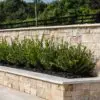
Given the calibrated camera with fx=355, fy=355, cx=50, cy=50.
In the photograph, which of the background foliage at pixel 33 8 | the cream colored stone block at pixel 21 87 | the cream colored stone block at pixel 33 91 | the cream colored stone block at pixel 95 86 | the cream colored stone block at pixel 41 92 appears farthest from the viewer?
the background foliage at pixel 33 8

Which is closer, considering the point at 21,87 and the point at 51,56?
the point at 21,87

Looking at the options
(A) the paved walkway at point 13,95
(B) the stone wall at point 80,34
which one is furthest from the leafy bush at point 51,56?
(A) the paved walkway at point 13,95

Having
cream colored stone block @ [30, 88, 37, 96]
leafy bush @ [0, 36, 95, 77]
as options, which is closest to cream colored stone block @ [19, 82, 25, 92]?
cream colored stone block @ [30, 88, 37, 96]

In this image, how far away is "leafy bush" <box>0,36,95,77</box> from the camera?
967 cm

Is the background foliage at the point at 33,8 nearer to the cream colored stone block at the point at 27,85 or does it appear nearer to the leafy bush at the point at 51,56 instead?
the leafy bush at the point at 51,56

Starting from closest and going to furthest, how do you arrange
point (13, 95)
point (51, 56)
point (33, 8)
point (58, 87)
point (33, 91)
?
point (58, 87)
point (33, 91)
point (13, 95)
point (51, 56)
point (33, 8)

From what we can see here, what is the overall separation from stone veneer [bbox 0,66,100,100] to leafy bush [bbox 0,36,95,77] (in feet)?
2.70

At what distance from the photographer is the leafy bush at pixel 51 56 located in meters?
9.67

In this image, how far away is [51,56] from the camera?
10250mm

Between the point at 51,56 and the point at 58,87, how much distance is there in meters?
2.06

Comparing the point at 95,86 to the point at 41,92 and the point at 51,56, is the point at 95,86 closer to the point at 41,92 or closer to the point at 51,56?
the point at 41,92

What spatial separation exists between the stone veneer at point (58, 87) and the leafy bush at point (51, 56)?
82 centimetres

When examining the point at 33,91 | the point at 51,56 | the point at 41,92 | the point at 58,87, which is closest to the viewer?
the point at 58,87

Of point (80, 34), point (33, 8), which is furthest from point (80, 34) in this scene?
point (33, 8)
